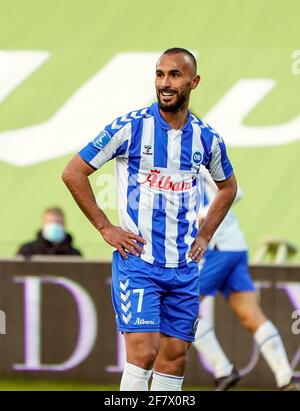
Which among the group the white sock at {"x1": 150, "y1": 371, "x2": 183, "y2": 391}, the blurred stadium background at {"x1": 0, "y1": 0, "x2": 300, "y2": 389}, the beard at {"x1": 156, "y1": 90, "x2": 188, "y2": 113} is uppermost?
the blurred stadium background at {"x1": 0, "y1": 0, "x2": 300, "y2": 389}

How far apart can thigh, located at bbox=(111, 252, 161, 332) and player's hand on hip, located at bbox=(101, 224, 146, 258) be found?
0.06 m

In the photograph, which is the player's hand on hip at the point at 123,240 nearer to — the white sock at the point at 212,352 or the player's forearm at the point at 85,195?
the player's forearm at the point at 85,195

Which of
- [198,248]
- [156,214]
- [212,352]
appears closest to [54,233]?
[212,352]

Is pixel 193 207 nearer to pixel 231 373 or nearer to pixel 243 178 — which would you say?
pixel 231 373

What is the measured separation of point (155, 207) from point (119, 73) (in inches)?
267

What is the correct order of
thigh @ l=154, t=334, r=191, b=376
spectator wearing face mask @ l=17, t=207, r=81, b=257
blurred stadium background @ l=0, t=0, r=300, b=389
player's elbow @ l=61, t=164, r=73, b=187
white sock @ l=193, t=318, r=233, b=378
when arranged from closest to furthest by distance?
1. player's elbow @ l=61, t=164, r=73, b=187
2. thigh @ l=154, t=334, r=191, b=376
3. white sock @ l=193, t=318, r=233, b=378
4. spectator wearing face mask @ l=17, t=207, r=81, b=257
5. blurred stadium background @ l=0, t=0, r=300, b=389

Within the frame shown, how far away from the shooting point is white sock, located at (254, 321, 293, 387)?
9070 mm

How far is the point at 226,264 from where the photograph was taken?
361 inches

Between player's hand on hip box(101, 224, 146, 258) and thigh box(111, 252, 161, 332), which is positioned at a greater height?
player's hand on hip box(101, 224, 146, 258)

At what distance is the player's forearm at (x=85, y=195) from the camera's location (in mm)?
6453

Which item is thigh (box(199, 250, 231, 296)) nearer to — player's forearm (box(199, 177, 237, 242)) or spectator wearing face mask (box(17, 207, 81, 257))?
spectator wearing face mask (box(17, 207, 81, 257))

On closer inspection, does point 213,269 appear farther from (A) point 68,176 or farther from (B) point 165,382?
(A) point 68,176

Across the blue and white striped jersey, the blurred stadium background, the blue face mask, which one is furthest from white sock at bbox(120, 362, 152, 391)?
the blurred stadium background

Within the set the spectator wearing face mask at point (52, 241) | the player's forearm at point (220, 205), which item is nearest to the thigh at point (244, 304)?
the spectator wearing face mask at point (52, 241)
